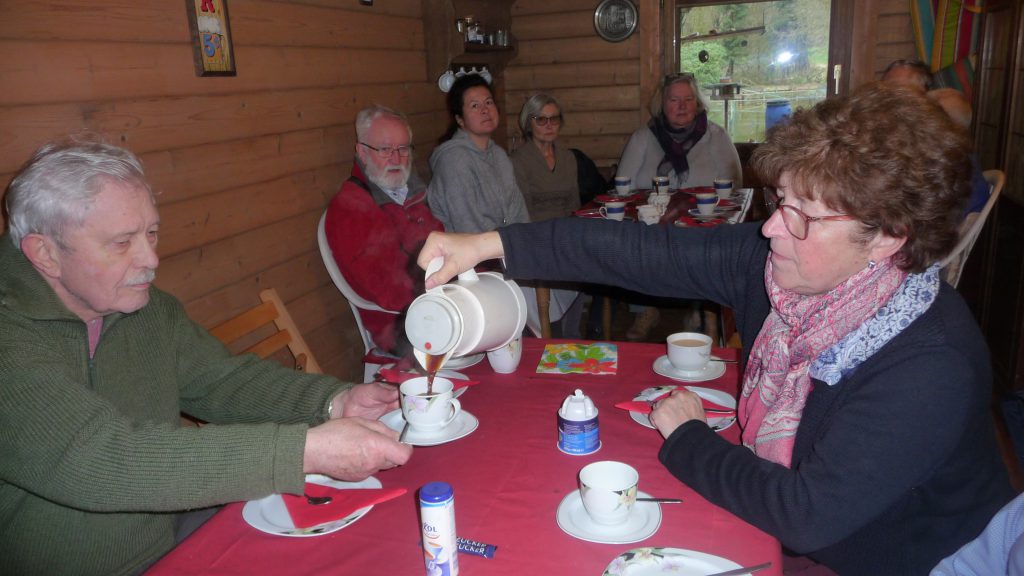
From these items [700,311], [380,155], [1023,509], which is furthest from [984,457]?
[700,311]

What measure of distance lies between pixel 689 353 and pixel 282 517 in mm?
904

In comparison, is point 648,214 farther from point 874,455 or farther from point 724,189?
point 874,455

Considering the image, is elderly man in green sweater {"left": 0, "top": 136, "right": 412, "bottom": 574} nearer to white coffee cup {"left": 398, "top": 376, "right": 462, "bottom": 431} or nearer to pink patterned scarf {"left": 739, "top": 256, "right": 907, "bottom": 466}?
white coffee cup {"left": 398, "top": 376, "right": 462, "bottom": 431}

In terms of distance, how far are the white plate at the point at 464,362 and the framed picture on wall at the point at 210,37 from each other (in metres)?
1.18

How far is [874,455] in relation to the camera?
3.30ft

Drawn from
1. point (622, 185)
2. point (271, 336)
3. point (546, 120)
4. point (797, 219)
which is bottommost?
point (271, 336)

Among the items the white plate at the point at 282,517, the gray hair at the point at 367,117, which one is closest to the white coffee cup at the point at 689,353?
the white plate at the point at 282,517

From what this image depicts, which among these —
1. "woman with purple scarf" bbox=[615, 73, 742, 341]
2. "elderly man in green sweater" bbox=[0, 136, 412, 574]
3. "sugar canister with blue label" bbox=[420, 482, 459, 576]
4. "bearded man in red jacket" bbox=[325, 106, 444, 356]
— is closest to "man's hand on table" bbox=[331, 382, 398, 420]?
"elderly man in green sweater" bbox=[0, 136, 412, 574]

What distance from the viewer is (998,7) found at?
359cm

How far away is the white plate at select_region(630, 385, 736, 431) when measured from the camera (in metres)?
1.37

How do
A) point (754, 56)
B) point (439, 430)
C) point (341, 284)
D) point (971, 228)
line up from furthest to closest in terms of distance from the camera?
point (754, 56), point (971, 228), point (341, 284), point (439, 430)

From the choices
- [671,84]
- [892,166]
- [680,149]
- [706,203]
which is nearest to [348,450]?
[892,166]

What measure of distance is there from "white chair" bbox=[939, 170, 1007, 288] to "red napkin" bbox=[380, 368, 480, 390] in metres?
1.95

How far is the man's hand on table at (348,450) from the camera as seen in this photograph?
3.54 ft
